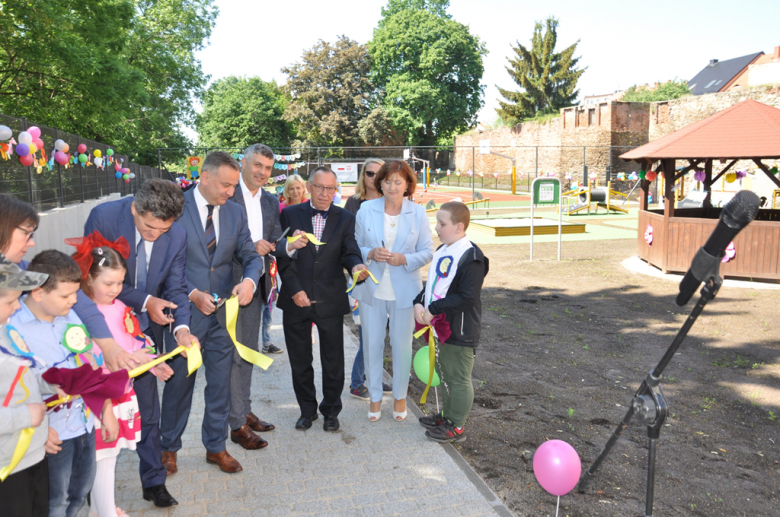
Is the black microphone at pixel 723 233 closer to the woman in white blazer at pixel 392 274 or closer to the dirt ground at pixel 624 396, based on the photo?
the dirt ground at pixel 624 396

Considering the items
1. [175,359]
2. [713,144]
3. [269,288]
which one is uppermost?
[713,144]

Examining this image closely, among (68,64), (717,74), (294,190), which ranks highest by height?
(717,74)

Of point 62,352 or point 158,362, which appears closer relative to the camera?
point 62,352

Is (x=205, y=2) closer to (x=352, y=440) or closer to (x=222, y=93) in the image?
(x=222, y=93)

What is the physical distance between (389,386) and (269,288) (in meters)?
1.73

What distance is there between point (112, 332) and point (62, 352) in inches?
19.3

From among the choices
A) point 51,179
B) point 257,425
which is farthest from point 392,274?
point 51,179

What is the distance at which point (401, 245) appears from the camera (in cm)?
480

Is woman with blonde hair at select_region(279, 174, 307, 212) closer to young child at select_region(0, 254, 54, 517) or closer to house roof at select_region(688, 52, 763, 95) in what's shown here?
young child at select_region(0, 254, 54, 517)

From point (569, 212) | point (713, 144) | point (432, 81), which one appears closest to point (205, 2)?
point (432, 81)

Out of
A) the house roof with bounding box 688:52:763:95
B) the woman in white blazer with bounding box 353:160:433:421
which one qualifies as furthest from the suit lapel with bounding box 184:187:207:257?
the house roof with bounding box 688:52:763:95

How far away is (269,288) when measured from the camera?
477cm

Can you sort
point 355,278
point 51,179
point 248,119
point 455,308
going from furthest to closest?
1. point 248,119
2. point 51,179
3. point 355,278
4. point 455,308

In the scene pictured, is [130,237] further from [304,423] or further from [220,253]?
[304,423]
